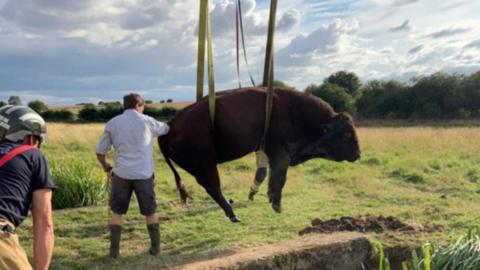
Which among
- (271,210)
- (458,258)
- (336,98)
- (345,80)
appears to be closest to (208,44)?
(271,210)

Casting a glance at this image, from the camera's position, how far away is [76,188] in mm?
9898

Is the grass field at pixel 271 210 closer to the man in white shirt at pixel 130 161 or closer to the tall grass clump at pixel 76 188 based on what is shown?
the tall grass clump at pixel 76 188

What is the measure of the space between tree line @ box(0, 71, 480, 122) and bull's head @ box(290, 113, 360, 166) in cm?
3650

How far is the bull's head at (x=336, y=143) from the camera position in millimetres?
7176

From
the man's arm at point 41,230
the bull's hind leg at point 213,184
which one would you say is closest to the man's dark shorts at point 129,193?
the bull's hind leg at point 213,184

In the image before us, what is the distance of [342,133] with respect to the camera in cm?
722

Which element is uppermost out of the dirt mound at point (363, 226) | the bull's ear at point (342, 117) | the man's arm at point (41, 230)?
the bull's ear at point (342, 117)

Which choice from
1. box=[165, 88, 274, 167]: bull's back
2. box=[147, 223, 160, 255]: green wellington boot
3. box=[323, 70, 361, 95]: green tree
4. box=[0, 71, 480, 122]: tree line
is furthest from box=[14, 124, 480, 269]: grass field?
box=[323, 70, 361, 95]: green tree

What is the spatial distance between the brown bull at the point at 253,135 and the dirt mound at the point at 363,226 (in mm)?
602

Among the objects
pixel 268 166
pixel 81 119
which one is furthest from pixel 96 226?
pixel 81 119

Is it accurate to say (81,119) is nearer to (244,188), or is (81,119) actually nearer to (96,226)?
(244,188)

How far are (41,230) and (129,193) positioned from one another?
293 centimetres

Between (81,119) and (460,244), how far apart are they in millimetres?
43723

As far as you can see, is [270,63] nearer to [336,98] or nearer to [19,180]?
[19,180]
